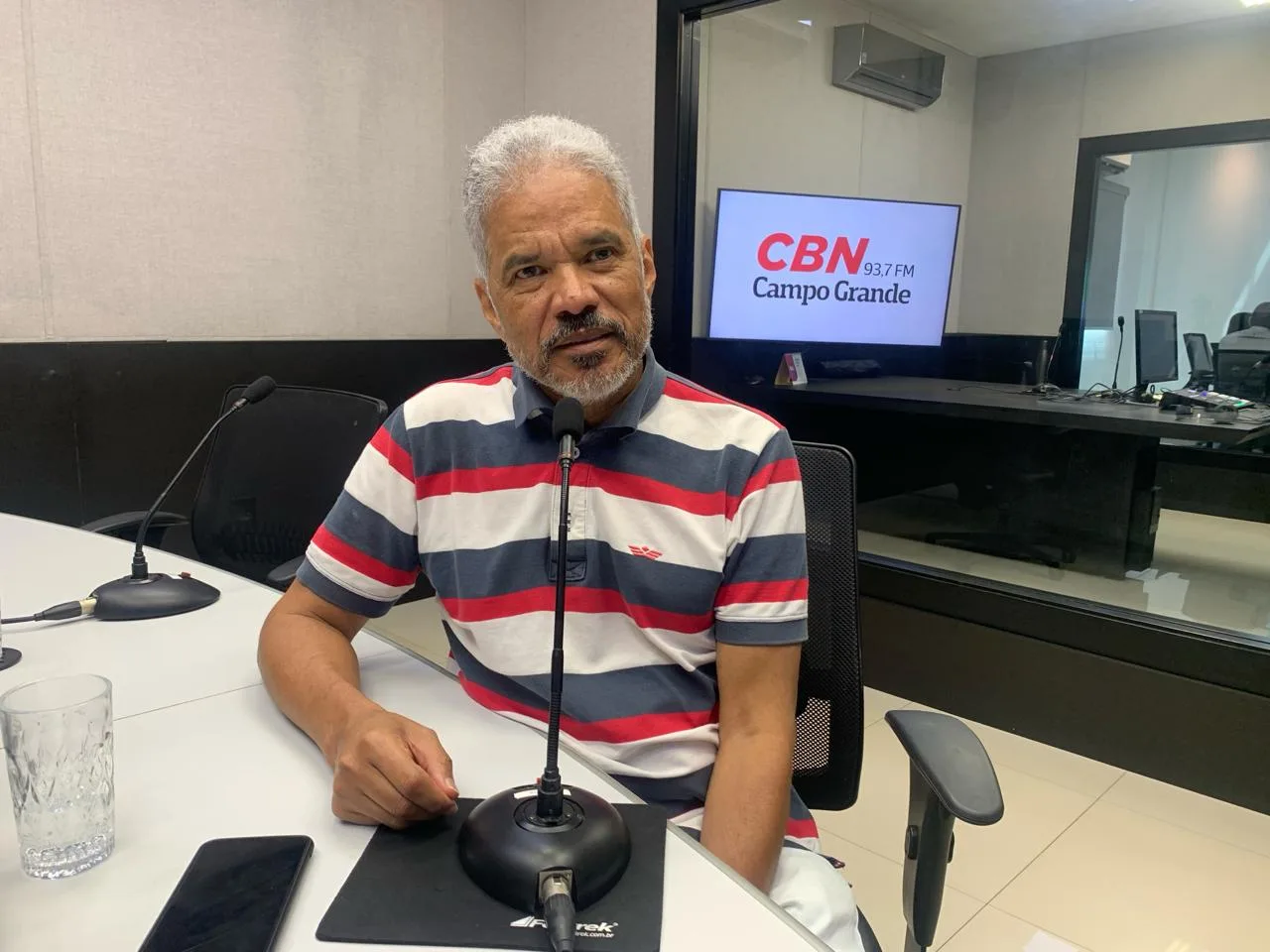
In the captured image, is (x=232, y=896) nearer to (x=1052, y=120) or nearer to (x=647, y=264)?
(x=647, y=264)

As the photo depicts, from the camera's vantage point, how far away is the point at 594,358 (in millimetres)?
1104

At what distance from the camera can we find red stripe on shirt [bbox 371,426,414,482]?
1137 millimetres

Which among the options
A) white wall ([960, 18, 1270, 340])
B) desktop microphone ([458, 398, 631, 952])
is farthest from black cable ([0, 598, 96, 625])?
white wall ([960, 18, 1270, 340])

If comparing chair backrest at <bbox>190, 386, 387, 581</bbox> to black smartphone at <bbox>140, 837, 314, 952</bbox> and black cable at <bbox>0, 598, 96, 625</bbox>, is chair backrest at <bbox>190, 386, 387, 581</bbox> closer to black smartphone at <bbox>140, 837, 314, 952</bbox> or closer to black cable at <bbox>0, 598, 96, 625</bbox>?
black cable at <bbox>0, 598, 96, 625</bbox>

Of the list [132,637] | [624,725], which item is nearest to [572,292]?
[624,725]

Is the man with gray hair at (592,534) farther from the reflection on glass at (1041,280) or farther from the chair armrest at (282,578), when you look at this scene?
the reflection on glass at (1041,280)

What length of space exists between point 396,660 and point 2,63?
214 centimetres

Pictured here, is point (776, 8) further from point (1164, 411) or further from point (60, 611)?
point (60, 611)

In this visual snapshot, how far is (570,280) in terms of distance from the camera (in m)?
1.09

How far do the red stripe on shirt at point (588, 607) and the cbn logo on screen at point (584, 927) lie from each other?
0.45 meters

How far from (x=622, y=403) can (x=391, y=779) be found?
0.56 meters

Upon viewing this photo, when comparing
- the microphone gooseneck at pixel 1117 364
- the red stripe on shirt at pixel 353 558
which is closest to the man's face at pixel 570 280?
the red stripe on shirt at pixel 353 558

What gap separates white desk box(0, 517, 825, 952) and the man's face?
1.42 ft

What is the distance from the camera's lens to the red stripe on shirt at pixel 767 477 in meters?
1.08
